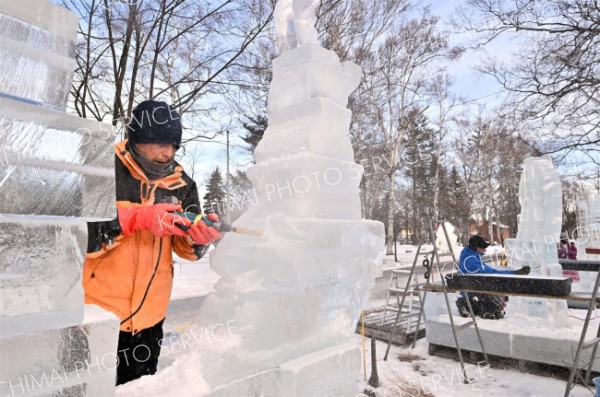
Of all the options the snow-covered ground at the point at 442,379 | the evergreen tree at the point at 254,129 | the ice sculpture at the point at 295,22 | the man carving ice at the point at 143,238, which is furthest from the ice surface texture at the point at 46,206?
the evergreen tree at the point at 254,129

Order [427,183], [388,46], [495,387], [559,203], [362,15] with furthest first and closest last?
[427,183]
[388,46]
[362,15]
[559,203]
[495,387]

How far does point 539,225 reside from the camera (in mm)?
6059

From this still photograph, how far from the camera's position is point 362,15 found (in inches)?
399

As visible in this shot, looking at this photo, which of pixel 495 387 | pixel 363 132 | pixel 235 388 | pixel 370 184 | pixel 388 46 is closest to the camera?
pixel 235 388

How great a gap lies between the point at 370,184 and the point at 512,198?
19.5 m

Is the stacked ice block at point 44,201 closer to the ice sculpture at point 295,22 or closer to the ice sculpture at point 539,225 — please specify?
the ice sculpture at point 295,22

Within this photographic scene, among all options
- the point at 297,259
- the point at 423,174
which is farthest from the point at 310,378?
the point at 423,174

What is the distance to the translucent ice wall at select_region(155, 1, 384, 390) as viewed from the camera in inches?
63.0

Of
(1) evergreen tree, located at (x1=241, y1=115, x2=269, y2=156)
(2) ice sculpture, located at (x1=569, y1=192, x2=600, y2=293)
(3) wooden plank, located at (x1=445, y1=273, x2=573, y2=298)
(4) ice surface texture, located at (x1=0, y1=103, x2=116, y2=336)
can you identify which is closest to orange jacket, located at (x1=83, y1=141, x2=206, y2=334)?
(4) ice surface texture, located at (x1=0, y1=103, x2=116, y2=336)

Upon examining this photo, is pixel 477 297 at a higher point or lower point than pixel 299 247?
lower

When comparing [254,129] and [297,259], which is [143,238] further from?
[254,129]

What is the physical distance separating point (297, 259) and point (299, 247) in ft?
0.18

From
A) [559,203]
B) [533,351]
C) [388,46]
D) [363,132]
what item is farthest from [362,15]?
[533,351]

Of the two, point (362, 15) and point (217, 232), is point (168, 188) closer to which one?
point (217, 232)
